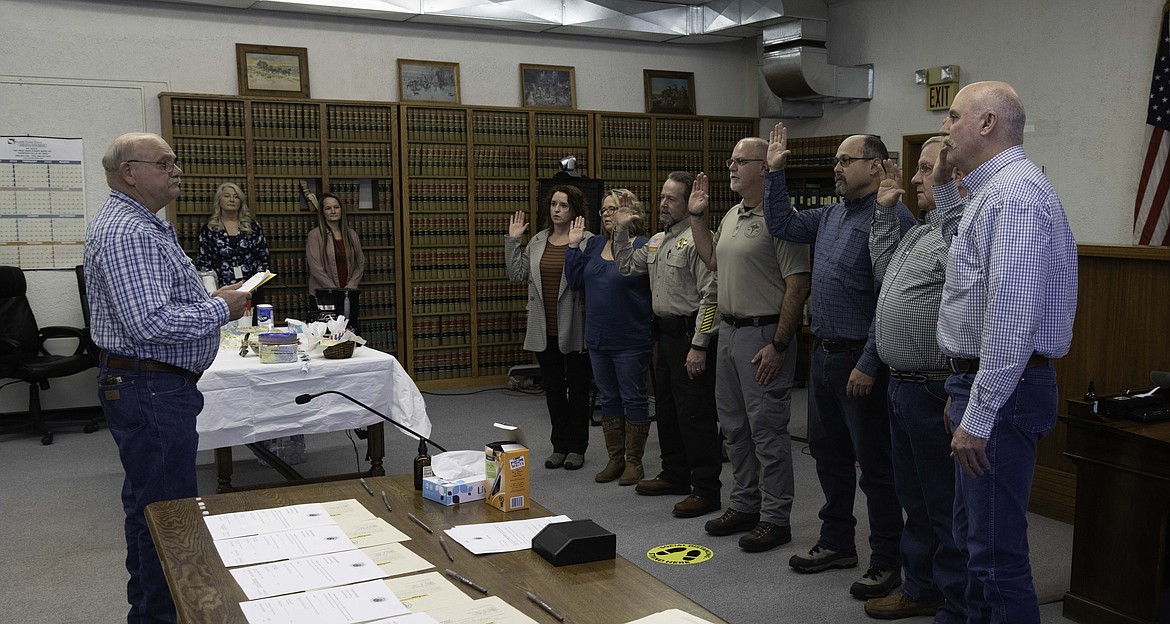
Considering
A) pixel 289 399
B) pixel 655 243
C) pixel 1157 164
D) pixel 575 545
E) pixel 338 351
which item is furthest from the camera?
pixel 1157 164

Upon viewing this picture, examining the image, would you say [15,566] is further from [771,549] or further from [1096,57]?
[1096,57]

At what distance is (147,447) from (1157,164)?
239 inches

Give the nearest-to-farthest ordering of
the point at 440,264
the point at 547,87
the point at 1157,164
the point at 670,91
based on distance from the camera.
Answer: the point at 1157,164 → the point at 440,264 → the point at 547,87 → the point at 670,91

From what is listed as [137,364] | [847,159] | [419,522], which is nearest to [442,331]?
[847,159]

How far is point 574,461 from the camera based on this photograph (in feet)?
18.4

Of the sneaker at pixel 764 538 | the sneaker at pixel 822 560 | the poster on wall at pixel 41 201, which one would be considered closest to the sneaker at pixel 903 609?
the sneaker at pixel 822 560

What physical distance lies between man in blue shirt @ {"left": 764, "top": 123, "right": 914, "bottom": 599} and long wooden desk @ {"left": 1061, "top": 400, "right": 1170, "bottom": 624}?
2.10 ft

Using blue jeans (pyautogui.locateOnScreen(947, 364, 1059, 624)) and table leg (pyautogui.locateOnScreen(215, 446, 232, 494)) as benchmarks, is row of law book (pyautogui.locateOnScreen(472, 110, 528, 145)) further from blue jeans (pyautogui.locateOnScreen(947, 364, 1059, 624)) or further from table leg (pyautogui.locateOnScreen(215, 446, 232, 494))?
blue jeans (pyautogui.locateOnScreen(947, 364, 1059, 624))

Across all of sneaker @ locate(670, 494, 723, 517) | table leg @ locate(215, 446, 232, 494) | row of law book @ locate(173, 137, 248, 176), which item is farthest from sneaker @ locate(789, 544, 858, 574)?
row of law book @ locate(173, 137, 248, 176)

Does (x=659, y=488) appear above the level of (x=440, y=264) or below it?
below

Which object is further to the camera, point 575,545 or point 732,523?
point 732,523

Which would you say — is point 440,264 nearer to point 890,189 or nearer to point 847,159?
point 847,159

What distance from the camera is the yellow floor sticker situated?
4098 millimetres

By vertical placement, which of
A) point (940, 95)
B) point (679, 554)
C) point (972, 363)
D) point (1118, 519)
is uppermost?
point (940, 95)
